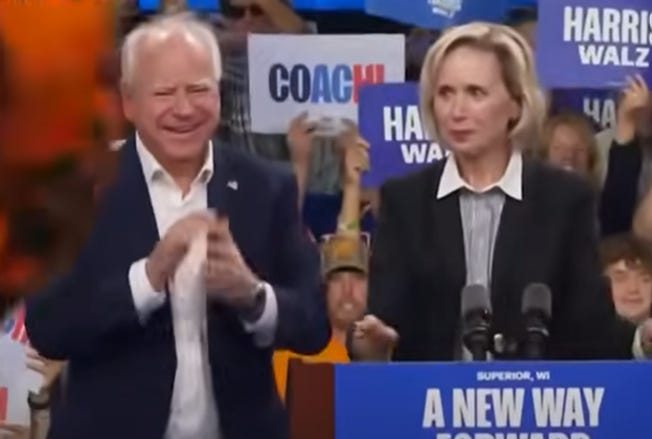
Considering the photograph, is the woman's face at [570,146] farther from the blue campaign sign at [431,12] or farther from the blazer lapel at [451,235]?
the blazer lapel at [451,235]

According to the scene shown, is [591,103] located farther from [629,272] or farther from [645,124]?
[629,272]

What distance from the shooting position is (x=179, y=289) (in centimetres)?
232

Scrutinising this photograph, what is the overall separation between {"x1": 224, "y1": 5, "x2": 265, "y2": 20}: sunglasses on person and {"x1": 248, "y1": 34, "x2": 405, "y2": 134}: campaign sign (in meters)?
0.23

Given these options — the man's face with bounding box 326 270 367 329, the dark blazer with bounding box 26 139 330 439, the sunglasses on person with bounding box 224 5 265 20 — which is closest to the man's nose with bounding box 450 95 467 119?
the dark blazer with bounding box 26 139 330 439

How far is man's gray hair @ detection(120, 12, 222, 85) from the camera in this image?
2.41 m

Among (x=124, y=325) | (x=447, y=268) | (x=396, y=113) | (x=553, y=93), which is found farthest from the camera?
(x=553, y=93)

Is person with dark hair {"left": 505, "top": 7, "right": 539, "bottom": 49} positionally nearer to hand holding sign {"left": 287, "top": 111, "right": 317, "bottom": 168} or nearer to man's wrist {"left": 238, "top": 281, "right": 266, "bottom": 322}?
hand holding sign {"left": 287, "top": 111, "right": 317, "bottom": 168}

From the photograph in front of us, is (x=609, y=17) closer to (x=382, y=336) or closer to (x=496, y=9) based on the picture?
(x=496, y=9)

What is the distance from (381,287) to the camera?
2605 millimetres

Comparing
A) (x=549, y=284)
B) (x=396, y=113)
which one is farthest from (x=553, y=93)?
(x=549, y=284)

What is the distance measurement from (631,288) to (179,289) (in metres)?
1.58

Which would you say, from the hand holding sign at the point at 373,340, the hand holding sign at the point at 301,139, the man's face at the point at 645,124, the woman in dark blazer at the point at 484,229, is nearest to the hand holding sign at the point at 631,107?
the man's face at the point at 645,124

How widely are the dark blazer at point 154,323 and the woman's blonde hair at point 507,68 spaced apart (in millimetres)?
A: 397

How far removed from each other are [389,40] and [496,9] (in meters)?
0.44
